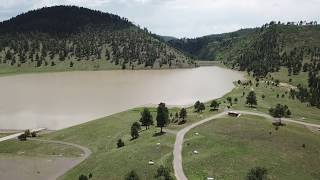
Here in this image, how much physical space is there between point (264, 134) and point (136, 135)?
105ft

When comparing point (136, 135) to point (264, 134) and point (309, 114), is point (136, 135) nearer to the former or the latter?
point (264, 134)

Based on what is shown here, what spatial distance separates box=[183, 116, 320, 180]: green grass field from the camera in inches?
3280

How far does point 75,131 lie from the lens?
129750 millimetres

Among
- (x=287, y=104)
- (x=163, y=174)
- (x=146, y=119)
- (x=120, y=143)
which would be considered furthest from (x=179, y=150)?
(x=287, y=104)

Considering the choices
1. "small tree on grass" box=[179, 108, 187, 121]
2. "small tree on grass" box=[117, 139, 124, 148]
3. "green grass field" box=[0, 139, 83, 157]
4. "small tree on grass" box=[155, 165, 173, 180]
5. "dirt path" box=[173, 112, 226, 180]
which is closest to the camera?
"small tree on grass" box=[155, 165, 173, 180]

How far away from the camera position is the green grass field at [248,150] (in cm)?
8331

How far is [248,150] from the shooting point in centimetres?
9394

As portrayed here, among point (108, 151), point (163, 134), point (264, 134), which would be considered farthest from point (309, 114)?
point (108, 151)

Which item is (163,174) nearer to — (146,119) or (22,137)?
(146,119)

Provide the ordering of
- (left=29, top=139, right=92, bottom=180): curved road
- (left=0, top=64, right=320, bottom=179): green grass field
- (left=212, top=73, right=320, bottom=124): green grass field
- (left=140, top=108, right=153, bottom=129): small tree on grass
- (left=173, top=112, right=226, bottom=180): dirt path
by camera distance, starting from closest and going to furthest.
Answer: (left=173, top=112, right=226, bottom=180): dirt path → (left=0, top=64, right=320, bottom=179): green grass field → (left=29, top=139, right=92, bottom=180): curved road → (left=140, top=108, right=153, bottom=129): small tree on grass → (left=212, top=73, right=320, bottom=124): green grass field

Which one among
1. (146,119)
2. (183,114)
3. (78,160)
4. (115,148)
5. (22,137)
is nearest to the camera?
(78,160)

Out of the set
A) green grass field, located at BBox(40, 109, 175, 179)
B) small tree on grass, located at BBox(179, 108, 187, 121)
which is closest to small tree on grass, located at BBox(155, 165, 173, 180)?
green grass field, located at BBox(40, 109, 175, 179)

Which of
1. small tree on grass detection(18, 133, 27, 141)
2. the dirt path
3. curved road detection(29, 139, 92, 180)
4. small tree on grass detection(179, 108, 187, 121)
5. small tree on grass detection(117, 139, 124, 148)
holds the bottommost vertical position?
curved road detection(29, 139, 92, 180)

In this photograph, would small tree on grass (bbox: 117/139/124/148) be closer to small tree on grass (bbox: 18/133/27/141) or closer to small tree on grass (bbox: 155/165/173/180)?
small tree on grass (bbox: 18/133/27/141)
